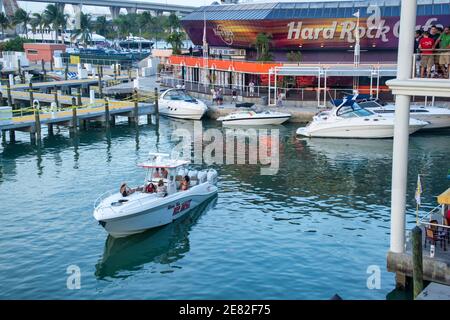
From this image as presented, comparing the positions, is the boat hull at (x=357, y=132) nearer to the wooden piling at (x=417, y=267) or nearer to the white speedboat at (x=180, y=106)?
the white speedboat at (x=180, y=106)

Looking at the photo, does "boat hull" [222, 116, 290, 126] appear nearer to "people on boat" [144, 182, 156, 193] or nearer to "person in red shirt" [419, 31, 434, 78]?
"people on boat" [144, 182, 156, 193]

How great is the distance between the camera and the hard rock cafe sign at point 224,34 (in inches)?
2900

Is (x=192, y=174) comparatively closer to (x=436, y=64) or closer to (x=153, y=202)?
(x=153, y=202)

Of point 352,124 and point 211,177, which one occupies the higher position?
point 352,124

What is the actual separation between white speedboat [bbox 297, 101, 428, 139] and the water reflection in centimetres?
2179

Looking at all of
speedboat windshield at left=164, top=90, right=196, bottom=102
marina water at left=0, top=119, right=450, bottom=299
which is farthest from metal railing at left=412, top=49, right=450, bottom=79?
speedboat windshield at left=164, top=90, right=196, bottom=102

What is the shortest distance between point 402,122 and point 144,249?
40.1ft

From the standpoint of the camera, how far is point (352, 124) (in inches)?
1795

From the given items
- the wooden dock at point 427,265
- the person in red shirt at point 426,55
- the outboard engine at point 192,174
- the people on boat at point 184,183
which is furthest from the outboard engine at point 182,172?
the wooden dock at point 427,265

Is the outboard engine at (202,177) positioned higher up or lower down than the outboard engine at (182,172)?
lower down

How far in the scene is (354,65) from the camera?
5738 cm

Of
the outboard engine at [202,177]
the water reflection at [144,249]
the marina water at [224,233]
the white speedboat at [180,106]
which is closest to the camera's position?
the marina water at [224,233]

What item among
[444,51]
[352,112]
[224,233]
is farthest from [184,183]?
[352,112]

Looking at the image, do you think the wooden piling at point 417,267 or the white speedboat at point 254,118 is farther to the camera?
the white speedboat at point 254,118
